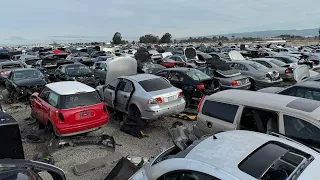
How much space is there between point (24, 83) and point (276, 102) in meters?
11.1

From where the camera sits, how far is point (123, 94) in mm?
9000

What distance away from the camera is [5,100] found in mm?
12641

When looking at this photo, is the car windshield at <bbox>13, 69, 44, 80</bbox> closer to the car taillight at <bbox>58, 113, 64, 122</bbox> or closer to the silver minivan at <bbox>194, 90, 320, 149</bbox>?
the car taillight at <bbox>58, 113, 64, 122</bbox>

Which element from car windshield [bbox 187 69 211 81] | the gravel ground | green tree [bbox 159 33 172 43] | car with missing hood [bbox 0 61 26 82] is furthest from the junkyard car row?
green tree [bbox 159 33 172 43]

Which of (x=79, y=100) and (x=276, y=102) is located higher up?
(x=276, y=102)

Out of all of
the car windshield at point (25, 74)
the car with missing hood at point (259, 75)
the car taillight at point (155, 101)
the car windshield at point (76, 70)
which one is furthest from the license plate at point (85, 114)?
the car with missing hood at point (259, 75)

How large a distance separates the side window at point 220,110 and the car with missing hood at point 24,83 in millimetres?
8779

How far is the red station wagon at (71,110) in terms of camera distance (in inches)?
277

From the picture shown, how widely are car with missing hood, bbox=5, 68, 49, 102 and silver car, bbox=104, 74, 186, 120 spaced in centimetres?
474

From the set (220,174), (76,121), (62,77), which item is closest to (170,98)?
(76,121)

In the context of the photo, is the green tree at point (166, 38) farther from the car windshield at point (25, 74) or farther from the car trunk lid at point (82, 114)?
the car trunk lid at point (82, 114)

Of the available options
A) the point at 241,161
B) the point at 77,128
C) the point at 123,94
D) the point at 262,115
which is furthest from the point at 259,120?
the point at 123,94

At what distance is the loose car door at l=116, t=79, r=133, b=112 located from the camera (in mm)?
8828

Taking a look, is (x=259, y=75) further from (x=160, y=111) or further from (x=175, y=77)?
(x=160, y=111)
